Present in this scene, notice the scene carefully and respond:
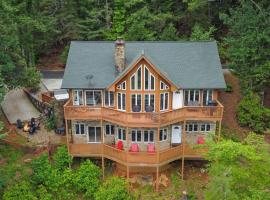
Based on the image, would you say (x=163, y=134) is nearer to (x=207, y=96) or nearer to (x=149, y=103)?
(x=149, y=103)

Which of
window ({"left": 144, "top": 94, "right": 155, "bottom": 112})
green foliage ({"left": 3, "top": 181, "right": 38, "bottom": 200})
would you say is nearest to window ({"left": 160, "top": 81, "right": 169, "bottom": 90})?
window ({"left": 144, "top": 94, "right": 155, "bottom": 112})

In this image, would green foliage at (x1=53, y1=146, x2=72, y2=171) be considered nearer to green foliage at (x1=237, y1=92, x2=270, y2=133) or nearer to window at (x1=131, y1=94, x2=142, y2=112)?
window at (x1=131, y1=94, x2=142, y2=112)

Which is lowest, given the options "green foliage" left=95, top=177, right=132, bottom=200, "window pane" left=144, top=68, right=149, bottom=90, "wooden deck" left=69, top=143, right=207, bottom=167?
"green foliage" left=95, top=177, right=132, bottom=200

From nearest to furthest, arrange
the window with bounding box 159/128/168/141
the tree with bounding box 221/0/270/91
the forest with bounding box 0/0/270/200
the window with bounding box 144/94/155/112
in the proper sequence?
the forest with bounding box 0/0/270/200
the window with bounding box 144/94/155/112
the window with bounding box 159/128/168/141
the tree with bounding box 221/0/270/91

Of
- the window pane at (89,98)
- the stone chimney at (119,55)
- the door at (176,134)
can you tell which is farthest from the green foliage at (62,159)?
the door at (176,134)

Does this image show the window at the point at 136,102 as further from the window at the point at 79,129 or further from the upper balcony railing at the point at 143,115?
the window at the point at 79,129

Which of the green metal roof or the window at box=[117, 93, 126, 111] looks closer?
the window at box=[117, 93, 126, 111]

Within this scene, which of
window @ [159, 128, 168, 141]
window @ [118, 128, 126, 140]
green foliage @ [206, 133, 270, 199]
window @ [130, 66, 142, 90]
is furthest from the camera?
window @ [118, 128, 126, 140]
